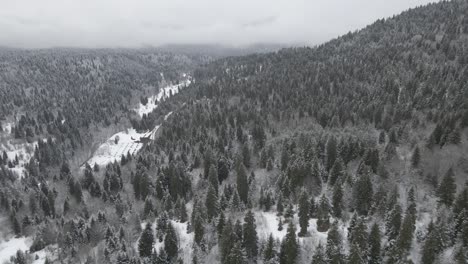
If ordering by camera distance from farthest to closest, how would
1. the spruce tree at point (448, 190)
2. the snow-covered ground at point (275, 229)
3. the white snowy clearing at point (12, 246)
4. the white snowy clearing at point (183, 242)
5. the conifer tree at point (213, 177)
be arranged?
the conifer tree at point (213, 177), the white snowy clearing at point (12, 246), the white snowy clearing at point (183, 242), the spruce tree at point (448, 190), the snow-covered ground at point (275, 229)

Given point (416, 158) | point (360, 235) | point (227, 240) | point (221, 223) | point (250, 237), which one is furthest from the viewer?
point (416, 158)

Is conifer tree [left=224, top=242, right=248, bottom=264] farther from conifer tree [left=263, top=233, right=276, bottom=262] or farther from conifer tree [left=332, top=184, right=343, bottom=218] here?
conifer tree [left=332, top=184, right=343, bottom=218]

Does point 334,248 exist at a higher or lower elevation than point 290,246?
higher

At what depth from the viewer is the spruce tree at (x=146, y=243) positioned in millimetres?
84812

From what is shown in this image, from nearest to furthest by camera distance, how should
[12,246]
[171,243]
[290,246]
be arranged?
[290,246] → [171,243] → [12,246]

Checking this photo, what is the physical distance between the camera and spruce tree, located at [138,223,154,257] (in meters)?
84.8

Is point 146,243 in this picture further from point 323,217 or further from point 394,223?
point 394,223

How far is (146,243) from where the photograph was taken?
8506 centimetres

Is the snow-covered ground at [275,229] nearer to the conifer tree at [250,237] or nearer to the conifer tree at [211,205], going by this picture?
the conifer tree at [250,237]

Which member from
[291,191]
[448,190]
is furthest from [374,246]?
[291,191]

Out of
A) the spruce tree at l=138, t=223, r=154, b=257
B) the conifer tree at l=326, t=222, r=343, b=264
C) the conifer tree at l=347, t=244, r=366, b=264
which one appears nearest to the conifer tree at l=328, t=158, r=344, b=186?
the conifer tree at l=326, t=222, r=343, b=264

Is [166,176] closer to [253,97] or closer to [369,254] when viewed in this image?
[369,254]

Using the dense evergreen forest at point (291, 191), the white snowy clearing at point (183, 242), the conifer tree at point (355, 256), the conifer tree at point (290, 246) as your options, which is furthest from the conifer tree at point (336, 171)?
the white snowy clearing at point (183, 242)

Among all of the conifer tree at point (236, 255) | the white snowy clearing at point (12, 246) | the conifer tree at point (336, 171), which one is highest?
the conifer tree at point (336, 171)
